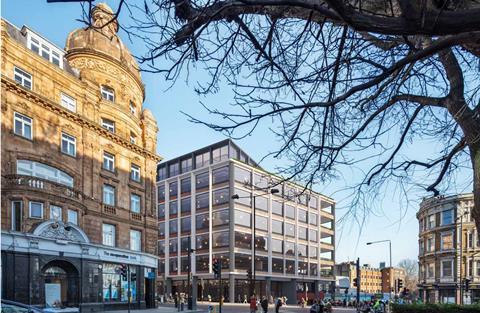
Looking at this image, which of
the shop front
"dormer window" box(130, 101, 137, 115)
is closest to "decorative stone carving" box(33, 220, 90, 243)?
the shop front

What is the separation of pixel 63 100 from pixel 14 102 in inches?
199

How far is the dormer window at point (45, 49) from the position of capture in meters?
31.8

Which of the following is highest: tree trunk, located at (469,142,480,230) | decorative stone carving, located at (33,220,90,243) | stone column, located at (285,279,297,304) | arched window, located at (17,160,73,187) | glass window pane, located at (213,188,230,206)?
arched window, located at (17,160,73,187)

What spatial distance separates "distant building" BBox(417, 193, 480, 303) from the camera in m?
61.9

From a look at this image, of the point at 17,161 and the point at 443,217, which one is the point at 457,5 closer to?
the point at 17,161

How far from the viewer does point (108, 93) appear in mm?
38531

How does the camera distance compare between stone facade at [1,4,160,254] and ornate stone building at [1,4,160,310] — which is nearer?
ornate stone building at [1,4,160,310]

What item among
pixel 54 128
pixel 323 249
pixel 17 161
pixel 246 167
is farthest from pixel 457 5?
pixel 323 249

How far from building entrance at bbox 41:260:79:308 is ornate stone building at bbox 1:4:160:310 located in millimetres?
68

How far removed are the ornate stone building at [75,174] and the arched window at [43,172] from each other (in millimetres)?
68

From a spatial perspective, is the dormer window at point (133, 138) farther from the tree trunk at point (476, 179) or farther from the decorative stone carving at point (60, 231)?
the tree trunk at point (476, 179)

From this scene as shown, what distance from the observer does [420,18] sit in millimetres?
3594

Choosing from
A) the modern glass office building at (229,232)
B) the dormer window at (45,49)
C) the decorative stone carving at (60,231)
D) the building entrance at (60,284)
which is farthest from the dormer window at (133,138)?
the modern glass office building at (229,232)

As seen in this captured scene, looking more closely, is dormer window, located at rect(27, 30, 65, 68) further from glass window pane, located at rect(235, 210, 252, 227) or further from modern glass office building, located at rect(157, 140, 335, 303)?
glass window pane, located at rect(235, 210, 252, 227)
